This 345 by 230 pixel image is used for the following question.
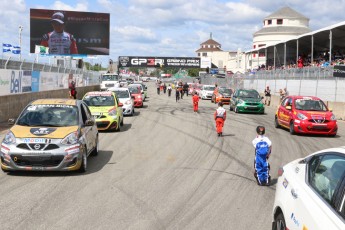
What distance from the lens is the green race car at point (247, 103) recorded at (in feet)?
90.2

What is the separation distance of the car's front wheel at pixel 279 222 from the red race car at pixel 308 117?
12.7 m

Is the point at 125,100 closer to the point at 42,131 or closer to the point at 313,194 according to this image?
the point at 42,131

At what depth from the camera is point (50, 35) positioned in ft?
159

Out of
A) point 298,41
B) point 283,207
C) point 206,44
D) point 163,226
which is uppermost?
point 206,44

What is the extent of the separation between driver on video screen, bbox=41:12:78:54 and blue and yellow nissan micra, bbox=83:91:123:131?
32.4 m

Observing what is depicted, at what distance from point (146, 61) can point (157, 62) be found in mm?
2140

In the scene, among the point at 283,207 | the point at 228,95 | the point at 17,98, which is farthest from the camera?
the point at 228,95

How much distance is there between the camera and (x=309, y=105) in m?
18.3

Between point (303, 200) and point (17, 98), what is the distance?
18.4m

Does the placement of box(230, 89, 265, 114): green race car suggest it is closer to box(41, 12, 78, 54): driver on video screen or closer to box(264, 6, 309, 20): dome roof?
box(41, 12, 78, 54): driver on video screen

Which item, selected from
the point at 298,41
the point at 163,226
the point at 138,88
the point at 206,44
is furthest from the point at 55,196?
the point at 206,44

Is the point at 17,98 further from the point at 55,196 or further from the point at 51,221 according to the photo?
the point at 51,221

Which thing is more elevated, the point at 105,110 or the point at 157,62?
the point at 157,62

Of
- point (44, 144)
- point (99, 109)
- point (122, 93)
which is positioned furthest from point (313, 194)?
point (122, 93)
